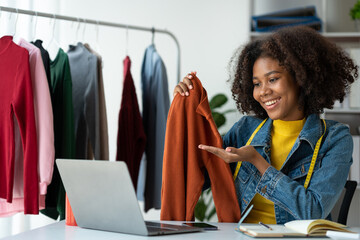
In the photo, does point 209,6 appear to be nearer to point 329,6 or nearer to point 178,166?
point 329,6

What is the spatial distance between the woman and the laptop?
1.31 ft

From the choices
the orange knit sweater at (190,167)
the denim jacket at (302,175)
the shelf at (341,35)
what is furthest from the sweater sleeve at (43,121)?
the shelf at (341,35)

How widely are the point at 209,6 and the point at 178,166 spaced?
234 cm

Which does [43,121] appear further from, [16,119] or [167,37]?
[167,37]

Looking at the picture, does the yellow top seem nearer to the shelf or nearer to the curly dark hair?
the curly dark hair

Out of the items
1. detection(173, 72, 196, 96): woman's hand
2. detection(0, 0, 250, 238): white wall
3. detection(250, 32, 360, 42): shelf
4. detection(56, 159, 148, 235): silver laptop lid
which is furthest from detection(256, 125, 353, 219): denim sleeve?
detection(0, 0, 250, 238): white wall

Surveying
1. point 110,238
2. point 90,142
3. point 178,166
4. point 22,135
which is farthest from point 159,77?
point 110,238

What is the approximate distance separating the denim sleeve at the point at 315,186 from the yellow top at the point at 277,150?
134 mm

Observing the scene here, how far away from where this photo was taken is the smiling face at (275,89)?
1.70m

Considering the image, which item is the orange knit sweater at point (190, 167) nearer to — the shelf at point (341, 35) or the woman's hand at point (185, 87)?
the woman's hand at point (185, 87)

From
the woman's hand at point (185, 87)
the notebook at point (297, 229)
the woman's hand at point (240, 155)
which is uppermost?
the woman's hand at point (185, 87)

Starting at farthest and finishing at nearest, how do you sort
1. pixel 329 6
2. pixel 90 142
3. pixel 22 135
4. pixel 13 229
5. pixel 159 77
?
pixel 329 6
pixel 13 229
pixel 159 77
pixel 90 142
pixel 22 135

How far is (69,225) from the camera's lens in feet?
4.54

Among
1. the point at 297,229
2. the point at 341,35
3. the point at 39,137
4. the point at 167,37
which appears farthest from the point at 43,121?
the point at 341,35
